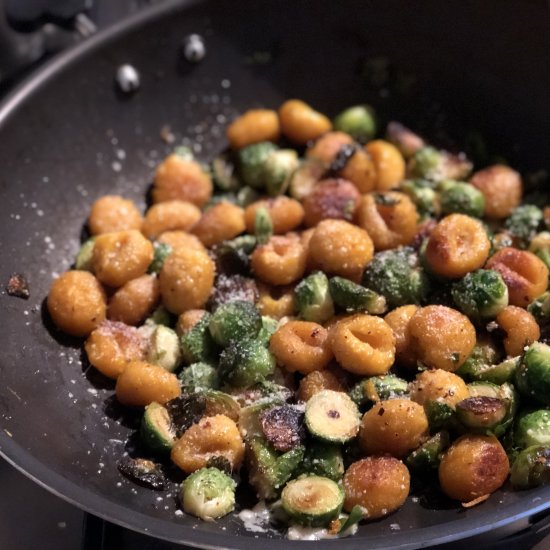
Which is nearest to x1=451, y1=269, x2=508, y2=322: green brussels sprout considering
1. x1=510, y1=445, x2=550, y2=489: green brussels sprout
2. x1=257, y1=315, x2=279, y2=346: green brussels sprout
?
x1=510, y1=445, x2=550, y2=489: green brussels sprout

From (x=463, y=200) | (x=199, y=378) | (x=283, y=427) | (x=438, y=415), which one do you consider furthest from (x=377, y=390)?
(x=463, y=200)

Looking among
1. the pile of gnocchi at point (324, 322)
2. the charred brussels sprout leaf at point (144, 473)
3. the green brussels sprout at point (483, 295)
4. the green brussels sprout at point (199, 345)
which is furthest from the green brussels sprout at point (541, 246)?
the charred brussels sprout leaf at point (144, 473)

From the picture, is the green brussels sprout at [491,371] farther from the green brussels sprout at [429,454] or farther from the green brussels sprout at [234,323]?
the green brussels sprout at [234,323]

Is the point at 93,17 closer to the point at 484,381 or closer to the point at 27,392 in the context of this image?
the point at 27,392

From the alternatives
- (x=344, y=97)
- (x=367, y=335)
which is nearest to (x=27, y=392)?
(x=367, y=335)

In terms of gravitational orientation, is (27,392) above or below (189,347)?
below

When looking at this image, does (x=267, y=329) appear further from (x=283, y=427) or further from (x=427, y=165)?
(x=427, y=165)
